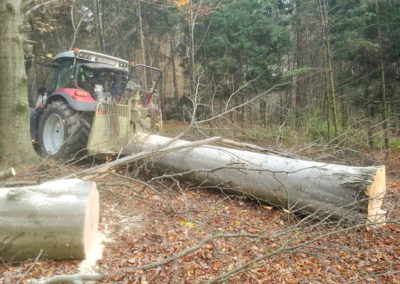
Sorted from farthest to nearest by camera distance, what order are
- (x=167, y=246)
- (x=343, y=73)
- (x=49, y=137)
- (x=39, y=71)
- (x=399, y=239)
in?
(x=343, y=73) → (x=39, y=71) → (x=49, y=137) → (x=399, y=239) → (x=167, y=246)

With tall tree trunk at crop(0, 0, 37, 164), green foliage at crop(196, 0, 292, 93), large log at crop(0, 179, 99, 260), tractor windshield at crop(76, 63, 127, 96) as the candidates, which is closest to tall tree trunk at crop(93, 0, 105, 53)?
green foliage at crop(196, 0, 292, 93)

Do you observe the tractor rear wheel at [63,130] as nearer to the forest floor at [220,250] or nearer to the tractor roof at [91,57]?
the tractor roof at [91,57]

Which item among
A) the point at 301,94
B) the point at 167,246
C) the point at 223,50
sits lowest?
the point at 167,246

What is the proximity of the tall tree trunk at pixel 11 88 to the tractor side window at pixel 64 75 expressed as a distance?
1254mm

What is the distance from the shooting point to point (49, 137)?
256 inches

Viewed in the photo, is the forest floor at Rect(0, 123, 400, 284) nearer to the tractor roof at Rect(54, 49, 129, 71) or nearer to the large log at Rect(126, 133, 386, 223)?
the large log at Rect(126, 133, 386, 223)

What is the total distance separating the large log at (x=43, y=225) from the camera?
2.51 m

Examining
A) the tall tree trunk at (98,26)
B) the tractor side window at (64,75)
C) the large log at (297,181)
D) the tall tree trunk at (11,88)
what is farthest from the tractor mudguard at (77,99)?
the tall tree trunk at (98,26)

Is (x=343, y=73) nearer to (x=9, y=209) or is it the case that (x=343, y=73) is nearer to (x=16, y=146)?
(x=16, y=146)

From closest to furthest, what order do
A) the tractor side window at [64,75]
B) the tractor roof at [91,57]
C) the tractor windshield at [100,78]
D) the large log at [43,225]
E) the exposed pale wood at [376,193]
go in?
the large log at [43,225] → the exposed pale wood at [376,193] → the tractor roof at [91,57] → the tractor side window at [64,75] → the tractor windshield at [100,78]

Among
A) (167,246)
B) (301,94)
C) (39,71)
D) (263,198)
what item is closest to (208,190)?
(263,198)

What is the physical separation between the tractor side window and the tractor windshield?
19 cm

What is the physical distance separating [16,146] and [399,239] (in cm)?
595

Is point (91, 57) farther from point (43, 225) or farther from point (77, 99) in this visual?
point (43, 225)
